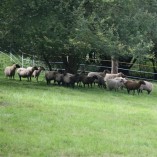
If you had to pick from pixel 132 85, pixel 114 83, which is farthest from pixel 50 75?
pixel 132 85

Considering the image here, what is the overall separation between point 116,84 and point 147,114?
31.2 ft

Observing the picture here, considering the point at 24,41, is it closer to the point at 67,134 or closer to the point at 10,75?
A: the point at 10,75

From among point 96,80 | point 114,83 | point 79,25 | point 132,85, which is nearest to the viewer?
point 79,25

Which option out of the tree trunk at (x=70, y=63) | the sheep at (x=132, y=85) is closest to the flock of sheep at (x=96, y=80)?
the sheep at (x=132, y=85)

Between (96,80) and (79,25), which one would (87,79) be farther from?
(79,25)

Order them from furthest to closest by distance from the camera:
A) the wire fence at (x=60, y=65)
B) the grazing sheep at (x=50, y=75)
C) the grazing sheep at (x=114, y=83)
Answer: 1. the wire fence at (x=60, y=65)
2. the grazing sheep at (x=50, y=75)
3. the grazing sheep at (x=114, y=83)

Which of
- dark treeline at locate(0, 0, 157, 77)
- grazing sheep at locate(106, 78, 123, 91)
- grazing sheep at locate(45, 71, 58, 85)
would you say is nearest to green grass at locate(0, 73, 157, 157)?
dark treeline at locate(0, 0, 157, 77)

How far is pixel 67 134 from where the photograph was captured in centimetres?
1011

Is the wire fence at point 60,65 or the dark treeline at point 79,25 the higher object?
the dark treeline at point 79,25

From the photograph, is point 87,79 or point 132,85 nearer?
point 132,85

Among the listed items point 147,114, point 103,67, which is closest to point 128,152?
point 147,114

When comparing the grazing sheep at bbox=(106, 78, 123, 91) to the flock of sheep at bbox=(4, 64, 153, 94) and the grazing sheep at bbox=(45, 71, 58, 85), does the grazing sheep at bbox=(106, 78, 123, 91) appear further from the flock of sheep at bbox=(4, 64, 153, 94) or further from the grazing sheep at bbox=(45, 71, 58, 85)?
the grazing sheep at bbox=(45, 71, 58, 85)

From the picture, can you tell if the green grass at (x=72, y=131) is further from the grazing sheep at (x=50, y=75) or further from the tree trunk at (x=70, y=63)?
the tree trunk at (x=70, y=63)

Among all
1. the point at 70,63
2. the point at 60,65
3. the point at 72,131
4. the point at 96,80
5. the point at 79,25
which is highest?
the point at 79,25
